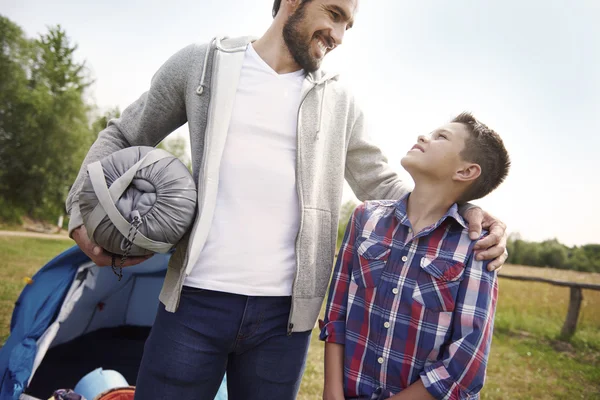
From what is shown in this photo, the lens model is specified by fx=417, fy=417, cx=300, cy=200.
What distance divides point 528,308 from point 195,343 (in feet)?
23.0

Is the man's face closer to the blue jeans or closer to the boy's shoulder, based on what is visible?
the boy's shoulder

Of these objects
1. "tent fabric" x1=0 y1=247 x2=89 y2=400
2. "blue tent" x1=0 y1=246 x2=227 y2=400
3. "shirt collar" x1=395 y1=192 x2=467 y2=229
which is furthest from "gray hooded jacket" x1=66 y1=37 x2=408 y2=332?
"tent fabric" x1=0 y1=247 x2=89 y2=400

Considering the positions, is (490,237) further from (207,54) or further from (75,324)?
(75,324)

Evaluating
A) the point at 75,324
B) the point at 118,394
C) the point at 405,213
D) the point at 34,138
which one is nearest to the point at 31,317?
the point at 118,394

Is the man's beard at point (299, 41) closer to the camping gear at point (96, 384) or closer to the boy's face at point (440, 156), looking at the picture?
the boy's face at point (440, 156)

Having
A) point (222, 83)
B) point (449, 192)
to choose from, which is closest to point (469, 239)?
point (449, 192)

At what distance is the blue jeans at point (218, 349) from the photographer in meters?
1.43

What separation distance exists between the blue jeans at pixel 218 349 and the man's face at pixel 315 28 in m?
0.95

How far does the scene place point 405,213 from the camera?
1.62m

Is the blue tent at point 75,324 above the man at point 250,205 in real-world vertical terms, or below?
below

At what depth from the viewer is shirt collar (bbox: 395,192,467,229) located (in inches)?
59.2

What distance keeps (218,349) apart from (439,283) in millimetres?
803

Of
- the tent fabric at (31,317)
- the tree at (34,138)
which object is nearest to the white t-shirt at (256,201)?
the tent fabric at (31,317)

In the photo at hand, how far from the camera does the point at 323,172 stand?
1.64m
